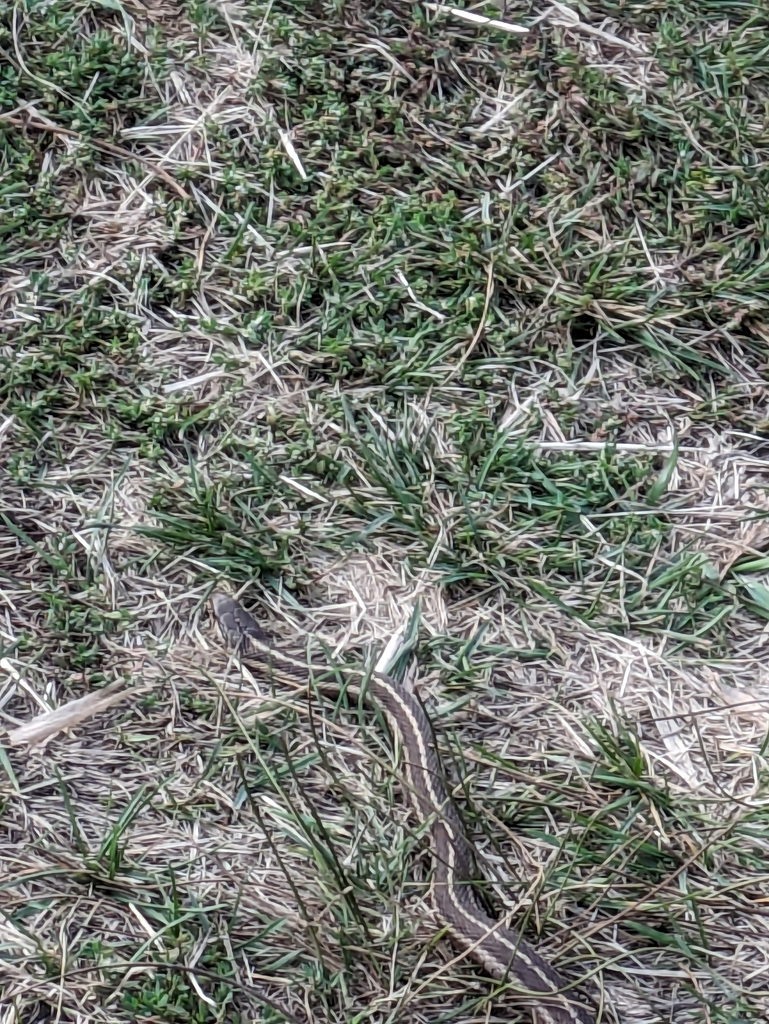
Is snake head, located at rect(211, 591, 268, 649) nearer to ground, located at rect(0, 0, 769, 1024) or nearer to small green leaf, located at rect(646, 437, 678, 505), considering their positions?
ground, located at rect(0, 0, 769, 1024)

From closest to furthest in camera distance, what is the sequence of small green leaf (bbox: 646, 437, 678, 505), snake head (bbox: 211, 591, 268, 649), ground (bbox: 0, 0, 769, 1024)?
ground (bbox: 0, 0, 769, 1024) < snake head (bbox: 211, 591, 268, 649) < small green leaf (bbox: 646, 437, 678, 505)

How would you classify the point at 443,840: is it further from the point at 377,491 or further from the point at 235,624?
the point at 377,491

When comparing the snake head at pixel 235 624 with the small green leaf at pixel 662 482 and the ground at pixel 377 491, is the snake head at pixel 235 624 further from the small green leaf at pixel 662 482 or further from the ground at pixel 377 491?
the small green leaf at pixel 662 482

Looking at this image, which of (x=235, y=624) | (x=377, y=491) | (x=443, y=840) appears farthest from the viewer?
(x=377, y=491)

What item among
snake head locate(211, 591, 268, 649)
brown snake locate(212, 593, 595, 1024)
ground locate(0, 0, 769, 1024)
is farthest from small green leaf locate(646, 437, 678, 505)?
snake head locate(211, 591, 268, 649)

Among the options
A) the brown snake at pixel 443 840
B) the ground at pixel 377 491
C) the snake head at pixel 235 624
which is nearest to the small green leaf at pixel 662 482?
the ground at pixel 377 491

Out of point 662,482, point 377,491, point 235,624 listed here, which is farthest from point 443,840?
point 662,482

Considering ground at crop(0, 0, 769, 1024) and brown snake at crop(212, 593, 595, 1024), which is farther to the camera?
ground at crop(0, 0, 769, 1024)
